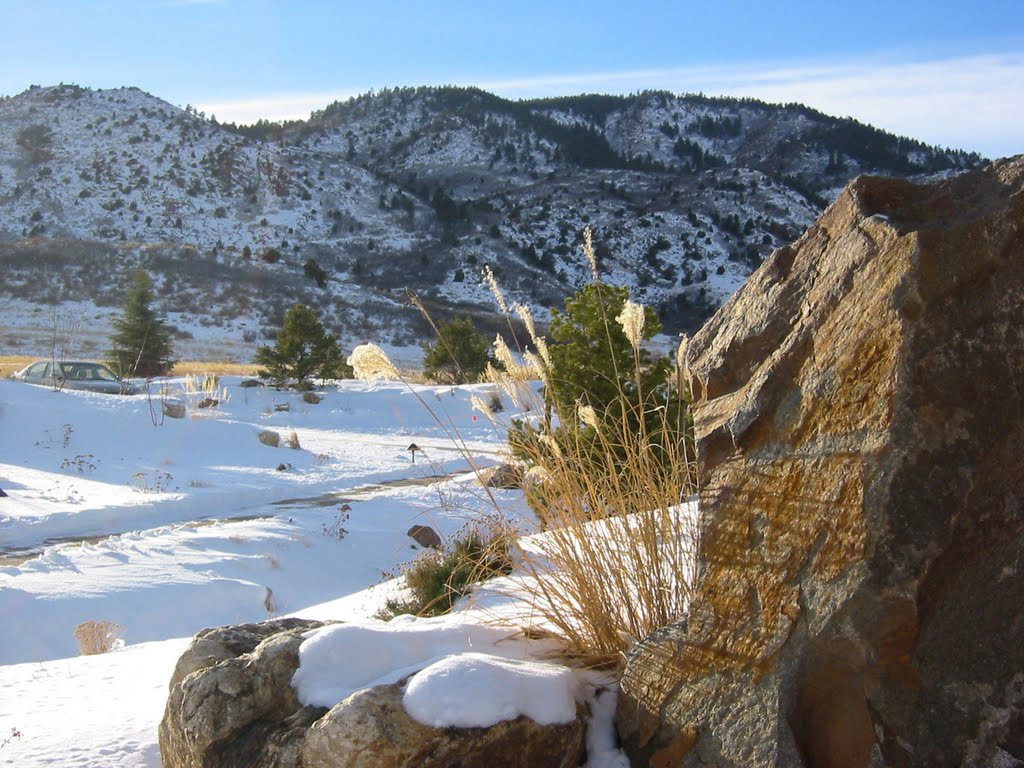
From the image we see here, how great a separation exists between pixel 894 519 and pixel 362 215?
71.8 m

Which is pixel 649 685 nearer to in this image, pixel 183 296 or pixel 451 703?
pixel 451 703

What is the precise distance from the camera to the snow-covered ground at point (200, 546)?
11.4 ft

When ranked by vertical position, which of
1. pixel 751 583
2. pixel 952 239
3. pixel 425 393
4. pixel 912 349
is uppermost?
pixel 952 239

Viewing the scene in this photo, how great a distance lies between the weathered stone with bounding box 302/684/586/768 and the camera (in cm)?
277

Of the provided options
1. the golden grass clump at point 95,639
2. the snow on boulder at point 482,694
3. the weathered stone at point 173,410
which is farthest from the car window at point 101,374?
the snow on boulder at point 482,694

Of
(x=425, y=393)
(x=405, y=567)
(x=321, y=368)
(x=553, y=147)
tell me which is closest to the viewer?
(x=405, y=567)

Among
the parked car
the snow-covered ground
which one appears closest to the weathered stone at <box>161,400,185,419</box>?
the snow-covered ground

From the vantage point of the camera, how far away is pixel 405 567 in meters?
7.48

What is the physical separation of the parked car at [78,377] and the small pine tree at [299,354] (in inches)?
144

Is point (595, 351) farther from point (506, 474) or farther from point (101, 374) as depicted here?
point (101, 374)

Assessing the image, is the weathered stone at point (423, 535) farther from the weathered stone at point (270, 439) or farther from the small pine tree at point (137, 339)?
the small pine tree at point (137, 339)

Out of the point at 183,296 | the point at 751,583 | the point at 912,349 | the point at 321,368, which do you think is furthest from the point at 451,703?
the point at 183,296

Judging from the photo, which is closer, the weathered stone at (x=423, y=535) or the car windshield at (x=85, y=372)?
the weathered stone at (x=423, y=535)

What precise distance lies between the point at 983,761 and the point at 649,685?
0.99 m
